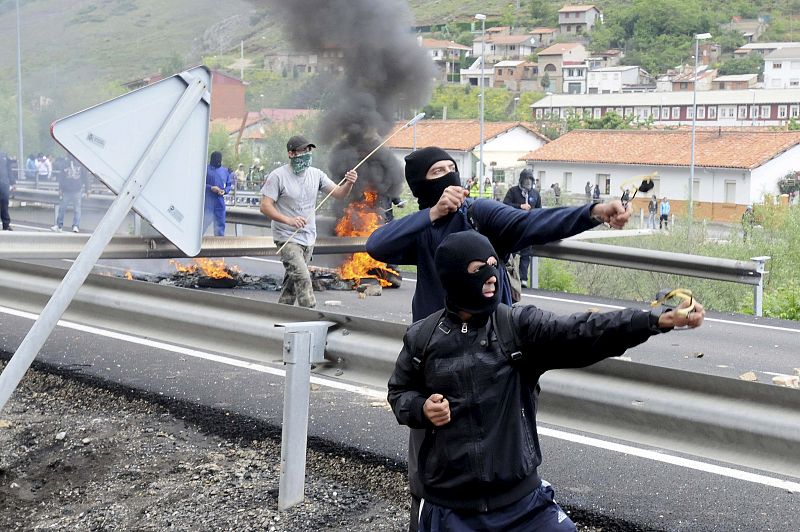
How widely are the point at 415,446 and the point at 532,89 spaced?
152638 millimetres

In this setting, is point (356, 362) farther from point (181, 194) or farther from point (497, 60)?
point (497, 60)

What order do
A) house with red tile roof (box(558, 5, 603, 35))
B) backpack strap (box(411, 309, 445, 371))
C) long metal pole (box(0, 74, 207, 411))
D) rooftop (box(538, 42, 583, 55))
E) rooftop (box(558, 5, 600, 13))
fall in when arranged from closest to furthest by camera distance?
backpack strap (box(411, 309, 445, 371))
long metal pole (box(0, 74, 207, 411))
rooftop (box(538, 42, 583, 55))
rooftop (box(558, 5, 600, 13))
house with red tile roof (box(558, 5, 603, 35))

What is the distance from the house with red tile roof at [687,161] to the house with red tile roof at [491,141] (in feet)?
10.8

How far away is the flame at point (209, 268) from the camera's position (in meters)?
13.8

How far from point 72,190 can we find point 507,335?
2167 cm

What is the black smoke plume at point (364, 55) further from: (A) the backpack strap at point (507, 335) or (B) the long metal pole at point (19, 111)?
(B) the long metal pole at point (19, 111)

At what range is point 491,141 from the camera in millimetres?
83562

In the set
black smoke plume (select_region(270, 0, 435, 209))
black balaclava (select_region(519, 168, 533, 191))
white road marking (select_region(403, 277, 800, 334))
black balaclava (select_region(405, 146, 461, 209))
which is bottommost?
white road marking (select_region(403, 277, 800, 334))

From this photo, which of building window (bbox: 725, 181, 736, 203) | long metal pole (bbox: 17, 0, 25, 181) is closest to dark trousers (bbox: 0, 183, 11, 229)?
long metal pole (bbox: 17, 0, 25, 181)

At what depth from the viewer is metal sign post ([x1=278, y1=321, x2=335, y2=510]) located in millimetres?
4398

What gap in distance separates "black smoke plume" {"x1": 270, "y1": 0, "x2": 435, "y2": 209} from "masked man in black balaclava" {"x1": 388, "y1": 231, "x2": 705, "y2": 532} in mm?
14813

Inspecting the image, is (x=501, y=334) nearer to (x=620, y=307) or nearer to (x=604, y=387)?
(x=604, y=387)

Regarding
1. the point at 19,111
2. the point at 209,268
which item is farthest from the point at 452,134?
the point at 209,268

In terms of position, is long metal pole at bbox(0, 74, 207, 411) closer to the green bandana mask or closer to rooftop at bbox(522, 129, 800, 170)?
the green bandana mask
